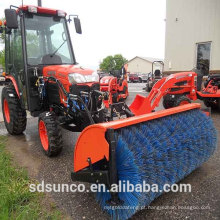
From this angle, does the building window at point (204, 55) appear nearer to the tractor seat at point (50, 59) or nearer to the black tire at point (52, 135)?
the tractor seat at point (50, 59)

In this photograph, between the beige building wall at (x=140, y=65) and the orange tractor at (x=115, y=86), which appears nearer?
the orange tractor at (x=115, y=86)

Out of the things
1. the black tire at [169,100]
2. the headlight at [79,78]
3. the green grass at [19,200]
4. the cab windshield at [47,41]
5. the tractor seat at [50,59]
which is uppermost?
the cab windshield at [47,41]

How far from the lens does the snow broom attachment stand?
75.7 inches

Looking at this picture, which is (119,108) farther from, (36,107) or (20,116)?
(20,116)

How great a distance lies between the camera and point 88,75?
356 cm

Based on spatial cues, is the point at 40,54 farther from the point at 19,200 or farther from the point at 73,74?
the point at 19,200

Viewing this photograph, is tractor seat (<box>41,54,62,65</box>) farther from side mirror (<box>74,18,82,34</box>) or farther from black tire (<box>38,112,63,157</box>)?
black tire (<box>38,112,63,157</box>)

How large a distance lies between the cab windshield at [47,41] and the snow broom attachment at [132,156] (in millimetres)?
2463

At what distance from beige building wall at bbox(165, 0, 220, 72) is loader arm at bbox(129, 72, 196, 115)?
469 centimetres

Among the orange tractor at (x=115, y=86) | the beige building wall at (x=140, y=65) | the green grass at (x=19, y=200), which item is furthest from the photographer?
the beige building wall at (x=140, y=65)

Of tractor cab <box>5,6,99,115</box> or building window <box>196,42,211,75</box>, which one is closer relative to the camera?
tractor cab <box>5,6,99,115</box>

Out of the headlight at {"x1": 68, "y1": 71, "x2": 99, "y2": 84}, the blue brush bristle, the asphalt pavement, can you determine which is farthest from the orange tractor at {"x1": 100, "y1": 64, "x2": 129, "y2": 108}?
the blue brush bristle

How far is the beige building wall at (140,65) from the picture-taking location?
62438mm

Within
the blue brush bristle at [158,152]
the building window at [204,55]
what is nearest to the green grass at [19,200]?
the blue brush bristle at [158,152]
